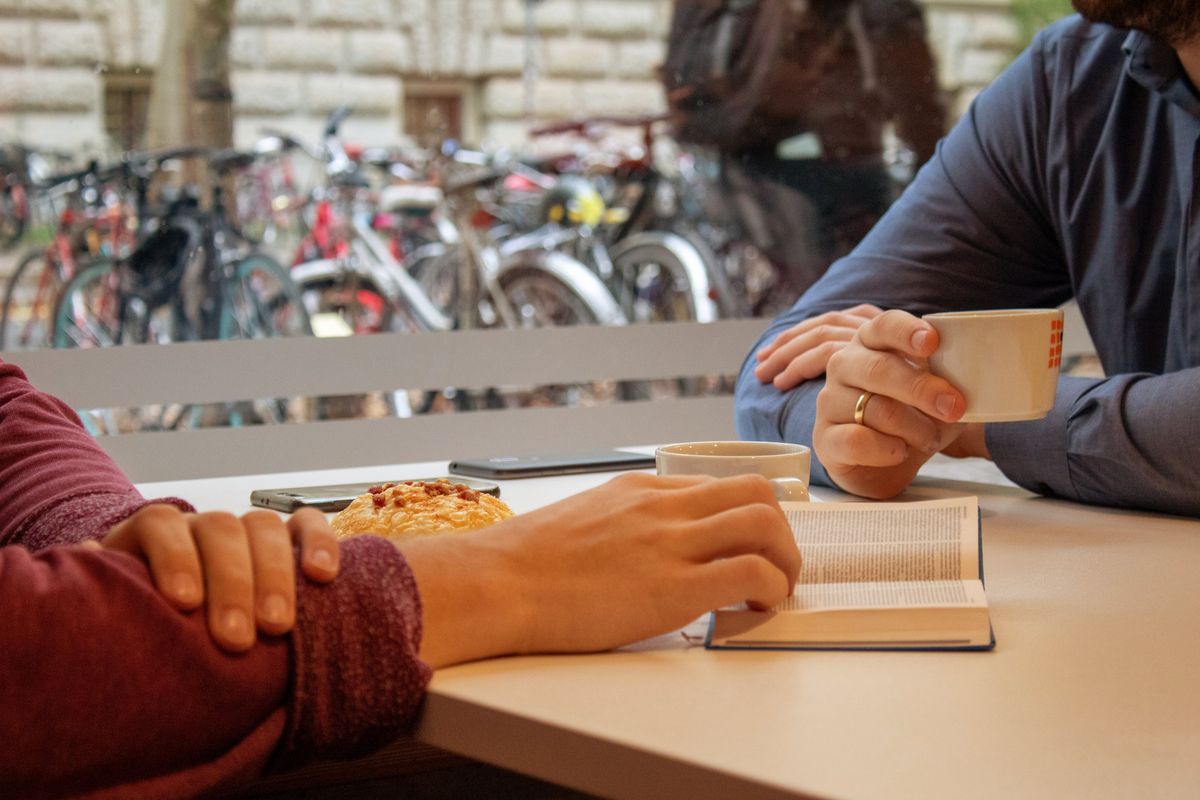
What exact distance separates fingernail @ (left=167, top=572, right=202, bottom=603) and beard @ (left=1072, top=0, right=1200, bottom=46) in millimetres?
1098

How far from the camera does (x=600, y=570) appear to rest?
2.26 feet

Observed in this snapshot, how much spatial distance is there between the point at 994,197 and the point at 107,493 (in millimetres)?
1045

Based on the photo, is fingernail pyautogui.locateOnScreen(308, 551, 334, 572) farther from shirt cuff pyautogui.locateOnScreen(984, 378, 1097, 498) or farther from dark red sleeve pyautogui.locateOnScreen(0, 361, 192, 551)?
shirt cuff pyautogui.locateOnScreen(984, 378, 1097, 498)

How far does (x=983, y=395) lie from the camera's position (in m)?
0.98

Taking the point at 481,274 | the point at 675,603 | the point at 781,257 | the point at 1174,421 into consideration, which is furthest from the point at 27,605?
the point at 781,257

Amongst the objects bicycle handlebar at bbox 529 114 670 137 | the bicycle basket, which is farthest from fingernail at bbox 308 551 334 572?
bicycle handlebar at bbox 529 114 670 137

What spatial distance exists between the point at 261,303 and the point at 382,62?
2.11 ft

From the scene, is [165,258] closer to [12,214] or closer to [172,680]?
[12,214]

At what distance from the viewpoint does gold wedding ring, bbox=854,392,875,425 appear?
3.60ft

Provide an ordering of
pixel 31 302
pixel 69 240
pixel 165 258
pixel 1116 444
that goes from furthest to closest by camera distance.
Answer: pixel 165 258, pixel 69 240, pixel 31 302, pixel 1116 444

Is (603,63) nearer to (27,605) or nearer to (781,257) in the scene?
(781,257)

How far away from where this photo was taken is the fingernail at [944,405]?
3.27 feet

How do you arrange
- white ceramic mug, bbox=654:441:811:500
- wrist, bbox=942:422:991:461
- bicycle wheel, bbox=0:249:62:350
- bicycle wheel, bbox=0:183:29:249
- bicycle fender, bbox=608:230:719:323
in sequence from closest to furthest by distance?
white ceramic mug, bbox=654:441:811:500, wrist, bbox=942:422:991:461, bicycle wheel, bbox=0:249:62:350, bicycle wheel, bbox=0:183:29:249, bicycle fender, bbox=608:230:719:323

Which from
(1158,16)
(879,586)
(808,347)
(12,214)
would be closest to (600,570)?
(879,586)
